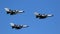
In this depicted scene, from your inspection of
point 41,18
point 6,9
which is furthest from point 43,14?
point 6,9

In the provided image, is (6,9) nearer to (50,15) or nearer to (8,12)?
(8,12)

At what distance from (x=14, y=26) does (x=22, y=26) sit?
2150mm

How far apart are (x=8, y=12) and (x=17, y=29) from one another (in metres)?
4.61

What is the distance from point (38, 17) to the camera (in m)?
116

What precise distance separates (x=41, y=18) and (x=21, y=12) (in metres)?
5.30

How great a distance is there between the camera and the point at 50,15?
384ft

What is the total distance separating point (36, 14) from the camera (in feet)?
383

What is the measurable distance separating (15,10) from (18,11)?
0.79 meters

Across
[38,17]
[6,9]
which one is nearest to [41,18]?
[38,17]

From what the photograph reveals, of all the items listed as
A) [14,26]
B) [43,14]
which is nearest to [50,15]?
[43,14]

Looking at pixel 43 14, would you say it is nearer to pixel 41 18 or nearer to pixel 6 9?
pixel 41 18

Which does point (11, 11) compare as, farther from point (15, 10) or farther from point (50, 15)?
point (50, 15)

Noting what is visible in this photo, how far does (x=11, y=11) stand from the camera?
118 metres

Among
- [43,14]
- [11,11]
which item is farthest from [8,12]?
→ [43,14]
